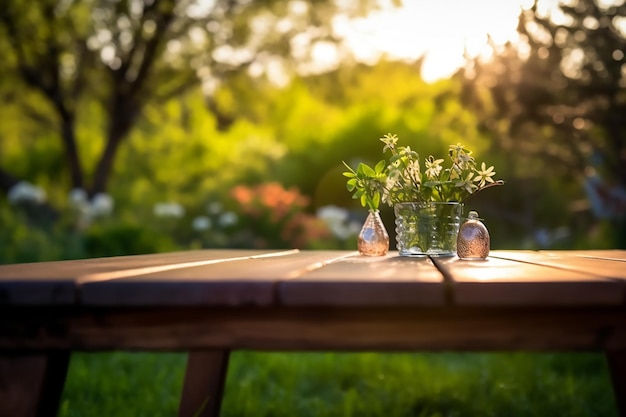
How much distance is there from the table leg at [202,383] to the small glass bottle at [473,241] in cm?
83

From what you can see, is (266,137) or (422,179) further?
(266,137)

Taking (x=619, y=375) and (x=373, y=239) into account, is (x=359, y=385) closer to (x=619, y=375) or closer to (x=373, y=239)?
(x=373, y=239)

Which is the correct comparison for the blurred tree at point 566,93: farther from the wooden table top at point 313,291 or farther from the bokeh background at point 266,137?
the wooden table top at point 313,291

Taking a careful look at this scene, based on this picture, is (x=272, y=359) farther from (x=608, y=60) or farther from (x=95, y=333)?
(x=608, y=60)

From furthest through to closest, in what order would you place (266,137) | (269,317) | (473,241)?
(266,137)
(473,241)
(269,317)

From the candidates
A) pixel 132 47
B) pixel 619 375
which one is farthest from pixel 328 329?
pixel 132 47

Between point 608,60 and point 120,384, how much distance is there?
4.31 m

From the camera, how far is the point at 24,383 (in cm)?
129

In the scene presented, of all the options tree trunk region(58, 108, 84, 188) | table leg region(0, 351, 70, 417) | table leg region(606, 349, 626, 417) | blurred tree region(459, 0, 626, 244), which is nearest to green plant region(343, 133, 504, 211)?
table leg region(606, 349, 626, 417)

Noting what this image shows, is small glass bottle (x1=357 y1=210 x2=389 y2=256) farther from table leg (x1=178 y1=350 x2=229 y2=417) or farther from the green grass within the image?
the green grass

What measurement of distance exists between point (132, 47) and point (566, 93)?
6.18 metres

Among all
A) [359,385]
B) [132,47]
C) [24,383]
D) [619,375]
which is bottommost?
[359,385]

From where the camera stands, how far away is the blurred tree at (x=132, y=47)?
30.6ft

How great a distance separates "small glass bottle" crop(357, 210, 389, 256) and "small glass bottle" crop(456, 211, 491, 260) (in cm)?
37
